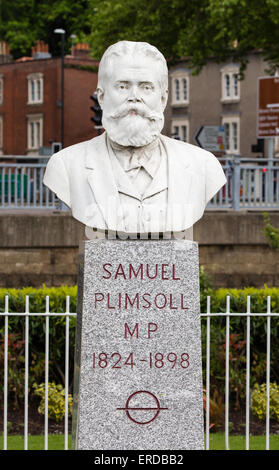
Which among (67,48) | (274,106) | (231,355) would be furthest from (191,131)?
(231,355)

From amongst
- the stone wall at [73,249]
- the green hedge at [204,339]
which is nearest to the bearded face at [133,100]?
the green hedge at [204,339]

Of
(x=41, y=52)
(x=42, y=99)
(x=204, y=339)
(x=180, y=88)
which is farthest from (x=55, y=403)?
(x=41, y=52)

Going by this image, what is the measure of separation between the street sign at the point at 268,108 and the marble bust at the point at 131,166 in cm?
1275

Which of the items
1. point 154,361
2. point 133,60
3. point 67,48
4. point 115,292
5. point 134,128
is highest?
point 67,48

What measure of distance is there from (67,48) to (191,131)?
9.01 meters

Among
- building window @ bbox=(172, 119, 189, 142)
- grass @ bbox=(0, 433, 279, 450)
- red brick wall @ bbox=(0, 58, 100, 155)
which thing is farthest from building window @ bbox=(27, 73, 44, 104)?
grass @ bbox=(0, 433, 279, 450)

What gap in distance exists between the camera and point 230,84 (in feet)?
166

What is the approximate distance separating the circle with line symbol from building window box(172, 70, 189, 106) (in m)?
46.5

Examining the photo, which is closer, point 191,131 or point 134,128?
point 134,128

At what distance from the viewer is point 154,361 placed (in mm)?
7043

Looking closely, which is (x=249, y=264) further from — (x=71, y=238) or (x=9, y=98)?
(x=9, y=98)

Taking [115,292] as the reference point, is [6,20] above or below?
above

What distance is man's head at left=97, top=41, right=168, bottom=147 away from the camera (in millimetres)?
7031

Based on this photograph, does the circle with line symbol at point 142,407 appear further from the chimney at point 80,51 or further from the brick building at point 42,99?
the chimney at point 80,51
